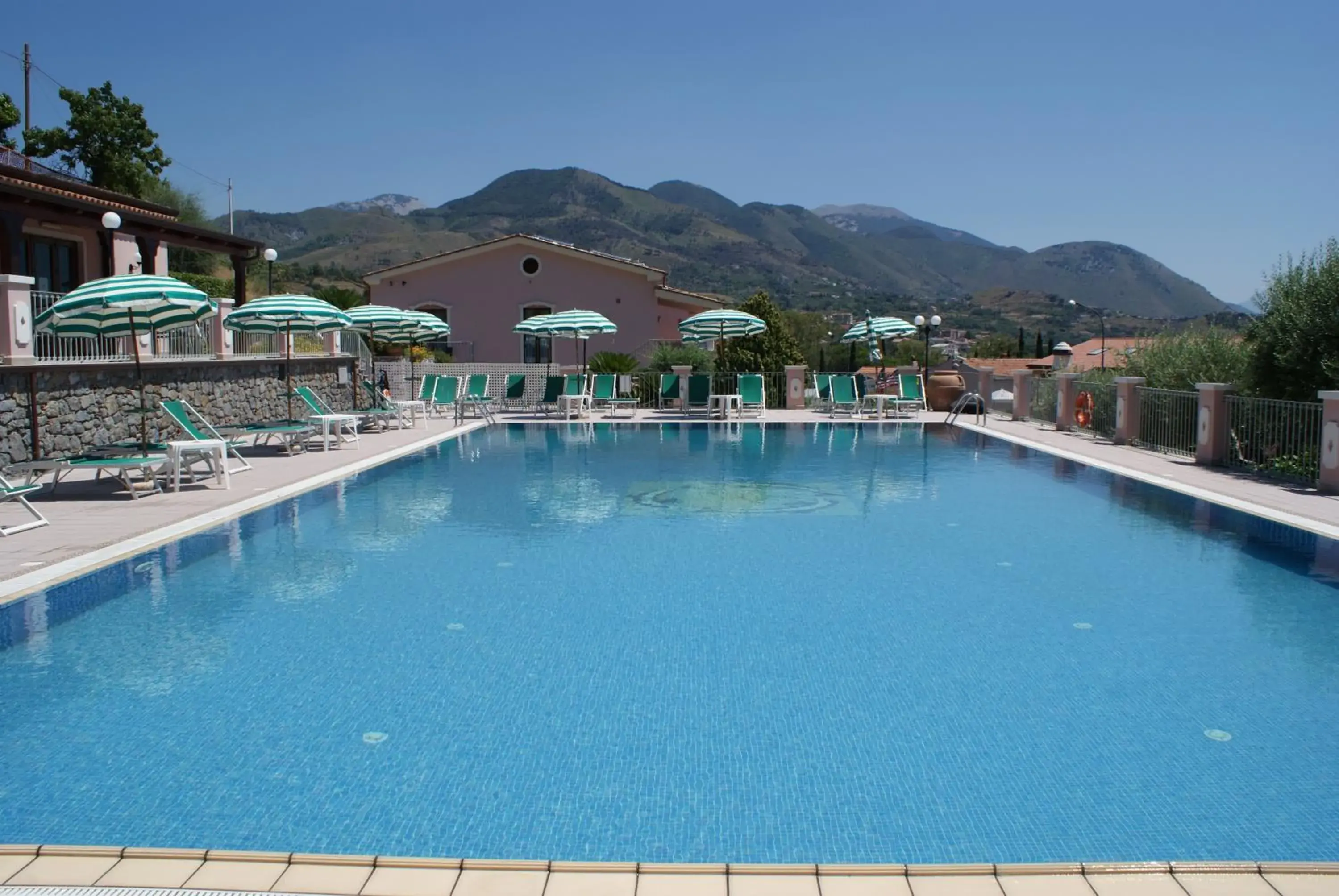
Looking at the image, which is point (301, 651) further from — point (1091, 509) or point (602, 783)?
point (1091, 509)

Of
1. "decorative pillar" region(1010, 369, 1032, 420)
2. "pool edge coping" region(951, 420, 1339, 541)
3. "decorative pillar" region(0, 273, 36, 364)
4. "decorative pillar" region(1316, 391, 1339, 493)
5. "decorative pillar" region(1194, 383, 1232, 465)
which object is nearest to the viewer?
"pool edge coping" region(951, 420, 1339, 541)

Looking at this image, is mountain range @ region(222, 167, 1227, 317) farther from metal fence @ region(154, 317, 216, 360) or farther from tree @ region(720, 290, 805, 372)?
metal fence @ region(154, 317, 216, 360)

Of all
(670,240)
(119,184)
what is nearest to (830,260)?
(670,240)

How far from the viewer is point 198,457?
12.8m

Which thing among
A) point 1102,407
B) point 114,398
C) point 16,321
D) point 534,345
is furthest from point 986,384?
point 16,321

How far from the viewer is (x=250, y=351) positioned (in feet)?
68.3

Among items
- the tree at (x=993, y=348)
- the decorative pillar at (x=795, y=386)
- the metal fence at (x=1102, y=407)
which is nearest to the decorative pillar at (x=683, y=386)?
the decorative pillar at (x=795, y=386)

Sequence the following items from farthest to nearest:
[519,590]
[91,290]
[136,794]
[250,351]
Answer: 1. [250,351]
2. [91,290]
3. [519,590]
4. [136,794]

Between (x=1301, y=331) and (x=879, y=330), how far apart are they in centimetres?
1227

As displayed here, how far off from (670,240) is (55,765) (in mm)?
131853

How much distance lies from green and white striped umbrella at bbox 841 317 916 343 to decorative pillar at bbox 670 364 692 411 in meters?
3.93

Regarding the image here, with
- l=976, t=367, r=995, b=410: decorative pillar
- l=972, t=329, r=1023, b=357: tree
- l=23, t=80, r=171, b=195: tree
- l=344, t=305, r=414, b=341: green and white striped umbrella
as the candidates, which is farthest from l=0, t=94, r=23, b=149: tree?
l=972, t=329, r=1023, b=357: tree

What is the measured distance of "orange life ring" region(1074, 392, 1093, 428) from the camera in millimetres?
20219

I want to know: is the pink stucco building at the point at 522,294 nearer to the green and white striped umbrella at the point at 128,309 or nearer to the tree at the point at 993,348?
the green and white striped umbrella at the point at 128,309
